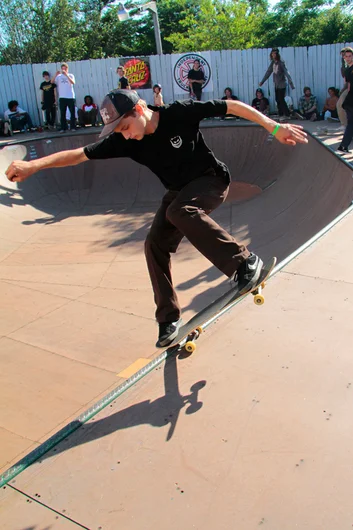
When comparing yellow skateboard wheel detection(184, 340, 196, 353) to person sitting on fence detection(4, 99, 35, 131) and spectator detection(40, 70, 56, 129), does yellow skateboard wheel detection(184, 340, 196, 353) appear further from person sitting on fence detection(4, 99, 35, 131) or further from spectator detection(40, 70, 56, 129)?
person sitting on fence detection(4, 99, 35, 131)

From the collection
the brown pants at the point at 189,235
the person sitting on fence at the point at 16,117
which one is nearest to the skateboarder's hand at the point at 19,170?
the brown pants at the point at 189,235

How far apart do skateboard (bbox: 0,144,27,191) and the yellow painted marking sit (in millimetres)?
7948

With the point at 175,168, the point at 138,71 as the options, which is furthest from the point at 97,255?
the point at 138,71

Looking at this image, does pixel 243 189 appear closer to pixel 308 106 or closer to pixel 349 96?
pixel 349 96

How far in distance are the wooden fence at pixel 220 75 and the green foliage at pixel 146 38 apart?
503 inches

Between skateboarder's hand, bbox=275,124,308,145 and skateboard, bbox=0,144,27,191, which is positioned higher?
skateboarder's hand, bbox=275,124,308,145

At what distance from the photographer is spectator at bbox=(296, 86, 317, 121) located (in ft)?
47.1

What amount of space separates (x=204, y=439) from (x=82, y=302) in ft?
14.9

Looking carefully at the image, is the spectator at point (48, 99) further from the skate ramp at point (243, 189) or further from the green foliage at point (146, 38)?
the green foliage at point (146, 38)

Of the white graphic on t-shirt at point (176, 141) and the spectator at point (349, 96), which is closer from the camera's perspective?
the white graphic on t-shirt at point (176, 141)

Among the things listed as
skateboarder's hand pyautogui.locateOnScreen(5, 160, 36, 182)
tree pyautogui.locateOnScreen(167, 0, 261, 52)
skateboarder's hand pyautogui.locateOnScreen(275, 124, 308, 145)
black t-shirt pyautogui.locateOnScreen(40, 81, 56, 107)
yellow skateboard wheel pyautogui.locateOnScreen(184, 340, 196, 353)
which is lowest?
yellow skateboard wheel pyautogui.locateOnScreen(184, 340, 196, 353)

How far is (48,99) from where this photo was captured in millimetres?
15250

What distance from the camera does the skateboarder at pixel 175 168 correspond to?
2.99m

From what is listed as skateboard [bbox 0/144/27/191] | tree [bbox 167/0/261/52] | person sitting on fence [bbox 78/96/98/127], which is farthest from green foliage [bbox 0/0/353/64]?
skateboard [bbox 0/144/27/191]
